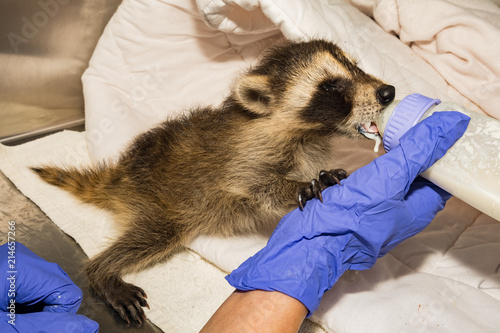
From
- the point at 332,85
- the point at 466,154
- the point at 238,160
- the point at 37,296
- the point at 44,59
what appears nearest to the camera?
the point at 466,154

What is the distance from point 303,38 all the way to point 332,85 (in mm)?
459

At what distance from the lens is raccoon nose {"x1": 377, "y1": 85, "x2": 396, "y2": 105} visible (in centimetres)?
176

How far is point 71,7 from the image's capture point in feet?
9.15

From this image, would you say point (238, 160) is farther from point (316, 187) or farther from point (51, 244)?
point (51, 244)

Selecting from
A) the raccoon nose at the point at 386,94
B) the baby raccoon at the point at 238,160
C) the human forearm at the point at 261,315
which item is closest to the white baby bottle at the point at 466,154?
the raccoon nose at the point at 386,94

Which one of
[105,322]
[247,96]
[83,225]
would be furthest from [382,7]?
[105,322]

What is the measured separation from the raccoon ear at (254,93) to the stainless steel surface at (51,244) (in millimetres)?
947

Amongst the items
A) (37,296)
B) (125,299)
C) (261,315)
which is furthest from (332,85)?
(37,296)

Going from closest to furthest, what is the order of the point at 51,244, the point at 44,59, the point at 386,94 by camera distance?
the point at 386,94, the point at 51,244, the point at 44,59

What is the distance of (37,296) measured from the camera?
1.66 m

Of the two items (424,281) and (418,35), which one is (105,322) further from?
(418,35)

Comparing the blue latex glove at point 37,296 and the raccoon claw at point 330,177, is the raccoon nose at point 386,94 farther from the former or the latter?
the blue latex glove at point 37,296

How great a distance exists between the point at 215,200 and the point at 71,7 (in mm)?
1466

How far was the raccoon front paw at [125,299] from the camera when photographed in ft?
6.48
